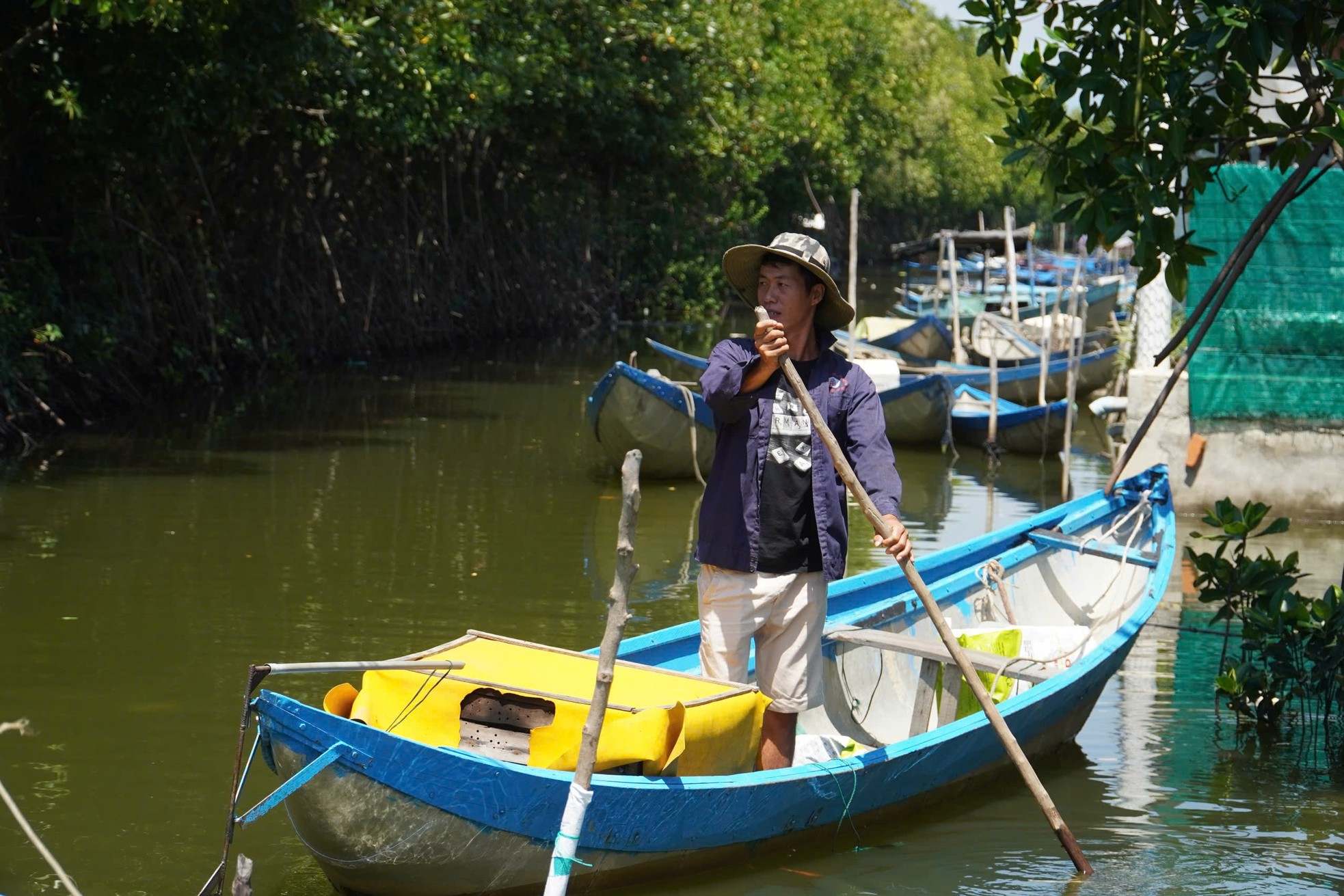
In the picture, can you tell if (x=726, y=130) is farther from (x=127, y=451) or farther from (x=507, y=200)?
(x=127, y=451)

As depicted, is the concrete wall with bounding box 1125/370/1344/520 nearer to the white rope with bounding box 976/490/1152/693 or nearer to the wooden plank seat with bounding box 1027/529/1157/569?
the white rope with bounding box 976/490/1152/693

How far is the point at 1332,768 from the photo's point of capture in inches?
237

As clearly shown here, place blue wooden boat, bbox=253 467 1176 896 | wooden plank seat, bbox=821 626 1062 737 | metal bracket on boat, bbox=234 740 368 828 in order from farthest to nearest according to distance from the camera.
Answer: wooden plank seat, bbox=821 626 1062 737 → blue wooden boat, bbox=253 467 1176 896 → metal bracket on boat, bbox=234 740 368 828

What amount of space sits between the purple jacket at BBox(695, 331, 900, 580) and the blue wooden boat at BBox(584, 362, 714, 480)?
23.2 ft

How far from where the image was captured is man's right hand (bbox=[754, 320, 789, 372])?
4250 millimetres

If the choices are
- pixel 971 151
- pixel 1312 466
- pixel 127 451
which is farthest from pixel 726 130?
pixel 971 151

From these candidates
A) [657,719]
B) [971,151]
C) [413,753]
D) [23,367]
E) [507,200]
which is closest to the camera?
[413,753]

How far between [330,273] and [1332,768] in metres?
15.0

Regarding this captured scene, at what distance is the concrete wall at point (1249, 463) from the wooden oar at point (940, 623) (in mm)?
5340

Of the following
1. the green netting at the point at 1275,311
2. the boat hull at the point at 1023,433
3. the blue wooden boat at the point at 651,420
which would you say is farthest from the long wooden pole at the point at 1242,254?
the boat hull at the point at 1023,433

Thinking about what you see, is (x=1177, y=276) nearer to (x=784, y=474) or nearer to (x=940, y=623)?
(x=940, y=623)

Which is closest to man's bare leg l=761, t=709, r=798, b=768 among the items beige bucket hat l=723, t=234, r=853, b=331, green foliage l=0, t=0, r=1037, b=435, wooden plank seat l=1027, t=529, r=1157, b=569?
beige bucket hat l=723, t=234, r=853, b=331

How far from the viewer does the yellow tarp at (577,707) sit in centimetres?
435

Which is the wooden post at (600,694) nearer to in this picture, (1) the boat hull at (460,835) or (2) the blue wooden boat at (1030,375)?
(1) the boat hull at (460,835)
